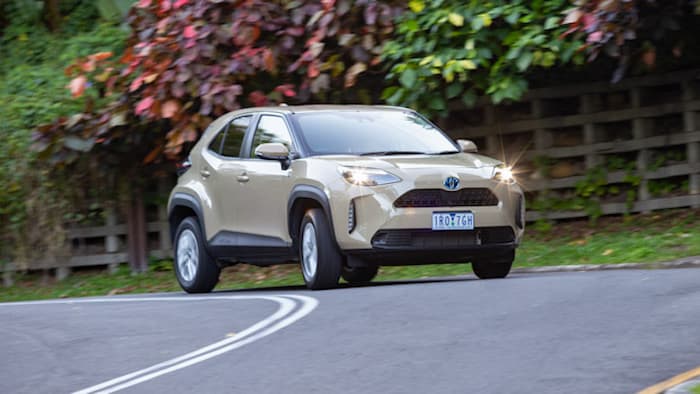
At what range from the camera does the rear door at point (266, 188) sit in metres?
12.0

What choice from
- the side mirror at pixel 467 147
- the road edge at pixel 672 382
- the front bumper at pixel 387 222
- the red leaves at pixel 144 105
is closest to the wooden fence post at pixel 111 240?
the red leaves at pixel 144 105

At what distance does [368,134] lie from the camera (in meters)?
12.3

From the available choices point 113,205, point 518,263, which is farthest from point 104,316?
point 113,205

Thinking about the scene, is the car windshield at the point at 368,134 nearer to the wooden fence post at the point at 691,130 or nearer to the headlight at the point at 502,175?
the headlight at the point at 502,175

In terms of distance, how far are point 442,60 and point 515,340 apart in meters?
7.91

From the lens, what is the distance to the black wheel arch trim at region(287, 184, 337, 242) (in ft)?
36.9

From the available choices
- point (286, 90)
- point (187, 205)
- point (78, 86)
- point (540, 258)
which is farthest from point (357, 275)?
point (78, 86)

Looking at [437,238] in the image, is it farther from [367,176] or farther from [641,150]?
[641,150]

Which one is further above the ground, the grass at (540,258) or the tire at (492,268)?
the tire at (492,268)

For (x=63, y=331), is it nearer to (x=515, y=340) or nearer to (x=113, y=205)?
(x=515, y=340)

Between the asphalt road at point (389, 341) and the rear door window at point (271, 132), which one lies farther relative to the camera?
the rear door window at point (271, 132)

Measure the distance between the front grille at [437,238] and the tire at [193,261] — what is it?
8.64 ft

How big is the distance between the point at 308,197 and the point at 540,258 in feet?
14.6

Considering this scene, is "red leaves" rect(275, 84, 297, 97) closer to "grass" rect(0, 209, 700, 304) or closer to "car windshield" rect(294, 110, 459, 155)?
"grass" rect(0, 209, 700, 304)
